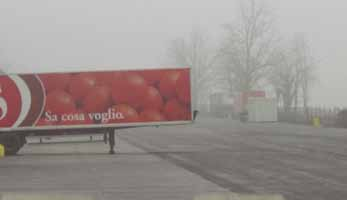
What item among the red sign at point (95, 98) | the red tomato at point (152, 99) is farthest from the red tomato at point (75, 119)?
the red tomato at point (152, 99)

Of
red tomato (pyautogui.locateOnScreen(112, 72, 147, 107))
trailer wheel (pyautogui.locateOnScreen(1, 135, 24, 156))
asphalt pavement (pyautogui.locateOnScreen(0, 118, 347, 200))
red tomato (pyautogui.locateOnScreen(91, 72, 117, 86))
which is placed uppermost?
red tomato (pyautogui.locateOnScreen(91, 72, 117, 86))

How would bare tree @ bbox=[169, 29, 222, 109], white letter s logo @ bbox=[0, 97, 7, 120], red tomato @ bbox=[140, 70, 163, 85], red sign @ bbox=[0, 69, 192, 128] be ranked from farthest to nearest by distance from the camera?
1. bare tree @ bbox=[169, 29, 222, 109]
2. red tomato @ bbox=[140, 70, 163, 85]
3. red sign @ bbox=[0, 69, 192, 128]
4. white letter s logo @ bbox=[0, 97, 7, 120]

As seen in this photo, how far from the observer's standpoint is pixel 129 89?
2612cm

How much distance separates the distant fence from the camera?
60.6 meters

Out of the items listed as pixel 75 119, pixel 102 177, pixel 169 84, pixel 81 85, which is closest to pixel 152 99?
pixel 169 84

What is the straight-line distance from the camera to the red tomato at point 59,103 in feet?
84.7

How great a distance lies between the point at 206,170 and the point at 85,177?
11.7ft

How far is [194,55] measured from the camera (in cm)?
12762

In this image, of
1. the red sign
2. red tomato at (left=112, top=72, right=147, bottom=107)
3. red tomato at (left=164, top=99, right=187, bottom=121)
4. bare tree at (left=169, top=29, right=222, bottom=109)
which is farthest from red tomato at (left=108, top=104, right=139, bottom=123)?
bare tree at (left=169, top=29, right=222, bottom=109)

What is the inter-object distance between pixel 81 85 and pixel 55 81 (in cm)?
102

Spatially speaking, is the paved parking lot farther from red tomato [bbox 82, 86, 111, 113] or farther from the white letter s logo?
red tomato [bbox 82, 86, 111, 113]

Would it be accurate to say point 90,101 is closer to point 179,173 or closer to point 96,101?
point 96,101

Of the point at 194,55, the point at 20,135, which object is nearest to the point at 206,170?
the point at 20,135

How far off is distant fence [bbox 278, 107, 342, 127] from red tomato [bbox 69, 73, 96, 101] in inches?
1402
